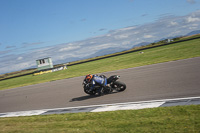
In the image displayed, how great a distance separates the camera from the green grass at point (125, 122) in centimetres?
530

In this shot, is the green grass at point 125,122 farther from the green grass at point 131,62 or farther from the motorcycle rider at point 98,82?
the green grass at point 131,62

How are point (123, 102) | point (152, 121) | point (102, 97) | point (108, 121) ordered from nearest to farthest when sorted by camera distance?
point (152, 121), point (108, 121), point (123, 102), point (102, 97)

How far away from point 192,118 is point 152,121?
3.05 feet

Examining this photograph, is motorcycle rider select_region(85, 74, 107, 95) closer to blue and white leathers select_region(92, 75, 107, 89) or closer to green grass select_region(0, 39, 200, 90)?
blue and white leathers select_region(92, 75, 107, 89)

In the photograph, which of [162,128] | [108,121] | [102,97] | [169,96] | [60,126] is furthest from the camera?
[102,97]

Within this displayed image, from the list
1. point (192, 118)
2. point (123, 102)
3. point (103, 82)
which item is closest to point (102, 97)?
point (103, 82)

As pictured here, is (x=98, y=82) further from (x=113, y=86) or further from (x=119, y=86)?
(x=119, y=86)

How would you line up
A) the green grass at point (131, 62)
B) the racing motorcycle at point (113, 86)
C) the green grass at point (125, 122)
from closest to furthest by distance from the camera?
the green grass at point (125, 122) → the racing motorcycle at point (113, 86) → the green grass at point (131, 62)

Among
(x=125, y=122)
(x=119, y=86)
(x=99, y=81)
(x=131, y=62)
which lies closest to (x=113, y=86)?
(x=119, y=86)

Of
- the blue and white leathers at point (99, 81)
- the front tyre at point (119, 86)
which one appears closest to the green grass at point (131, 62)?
the front tyre at point (119, 86)

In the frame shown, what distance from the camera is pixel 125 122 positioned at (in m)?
6.27

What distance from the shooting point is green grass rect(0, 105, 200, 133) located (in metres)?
5.30

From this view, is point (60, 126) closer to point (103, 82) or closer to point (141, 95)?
point (141, 95)

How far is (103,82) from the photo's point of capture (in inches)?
448
